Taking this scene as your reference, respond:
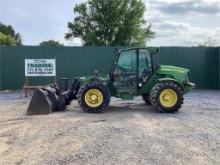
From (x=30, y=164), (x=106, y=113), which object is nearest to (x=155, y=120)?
(x=106, y=113)

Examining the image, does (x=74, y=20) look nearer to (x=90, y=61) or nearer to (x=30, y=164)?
(x=90, y=61)

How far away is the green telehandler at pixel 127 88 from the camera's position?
13.8 m

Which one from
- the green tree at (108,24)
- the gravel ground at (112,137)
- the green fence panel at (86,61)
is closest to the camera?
the gravel ground at (112,137)

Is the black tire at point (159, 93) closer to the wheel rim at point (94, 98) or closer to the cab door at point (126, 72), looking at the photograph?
the cab door at point (126, 72)

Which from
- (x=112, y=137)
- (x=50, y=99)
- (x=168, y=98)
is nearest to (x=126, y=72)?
(x=168, y=98)

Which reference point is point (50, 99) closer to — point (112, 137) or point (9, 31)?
point (112, 137)

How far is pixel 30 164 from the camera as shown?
25.7 feet

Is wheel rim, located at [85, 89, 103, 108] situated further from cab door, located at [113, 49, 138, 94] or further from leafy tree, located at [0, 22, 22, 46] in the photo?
leafy tree, located at [0, 22, 22, 46]

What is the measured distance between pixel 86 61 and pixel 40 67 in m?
3.13

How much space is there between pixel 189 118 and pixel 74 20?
33.4 m

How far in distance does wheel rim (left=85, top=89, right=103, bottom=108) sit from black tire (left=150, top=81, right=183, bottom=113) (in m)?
1.45

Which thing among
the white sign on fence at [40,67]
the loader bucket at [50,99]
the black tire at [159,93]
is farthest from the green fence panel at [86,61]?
the black tire at [159,93]

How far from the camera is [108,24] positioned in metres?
44.2

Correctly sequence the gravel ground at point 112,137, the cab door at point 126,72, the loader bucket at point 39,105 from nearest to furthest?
the gravel ground at point 112,137 → the loader bucket at point 39,105 → the cab door at point 126,72
